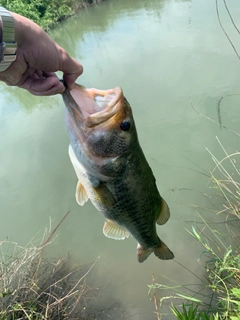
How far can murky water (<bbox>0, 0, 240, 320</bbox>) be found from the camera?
410 centimetres

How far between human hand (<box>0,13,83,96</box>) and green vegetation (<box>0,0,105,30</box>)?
2203 centimetres

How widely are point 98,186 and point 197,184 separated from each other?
3.24m

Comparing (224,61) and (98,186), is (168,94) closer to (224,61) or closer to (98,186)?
(224,61)

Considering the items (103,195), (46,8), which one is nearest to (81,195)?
(103,195)

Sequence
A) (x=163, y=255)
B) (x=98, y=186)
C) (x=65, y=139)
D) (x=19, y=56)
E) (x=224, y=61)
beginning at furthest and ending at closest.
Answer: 1. (x=224, y=61)
2. (x=65, y=139)
3. (x=163, y=255)
4. (x=98, y=186)
5. (x=19, y=56)

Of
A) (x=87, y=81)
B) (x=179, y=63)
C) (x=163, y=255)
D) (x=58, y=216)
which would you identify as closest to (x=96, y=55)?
(x=87, y=81)

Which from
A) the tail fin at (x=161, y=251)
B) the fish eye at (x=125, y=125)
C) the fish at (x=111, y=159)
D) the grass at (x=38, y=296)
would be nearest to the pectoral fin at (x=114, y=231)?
the fish at (x=111, y=159)

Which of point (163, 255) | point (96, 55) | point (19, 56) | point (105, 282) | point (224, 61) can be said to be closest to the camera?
point (19, 56)

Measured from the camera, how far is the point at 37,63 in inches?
55.4

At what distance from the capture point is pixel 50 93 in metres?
1.48

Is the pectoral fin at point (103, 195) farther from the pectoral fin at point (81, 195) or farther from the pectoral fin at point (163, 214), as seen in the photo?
the pectoral fin at point (163, 214)

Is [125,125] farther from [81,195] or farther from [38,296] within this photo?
[38,296]

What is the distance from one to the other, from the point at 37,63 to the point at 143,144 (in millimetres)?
4155

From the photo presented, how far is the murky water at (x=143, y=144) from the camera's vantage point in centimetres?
410
